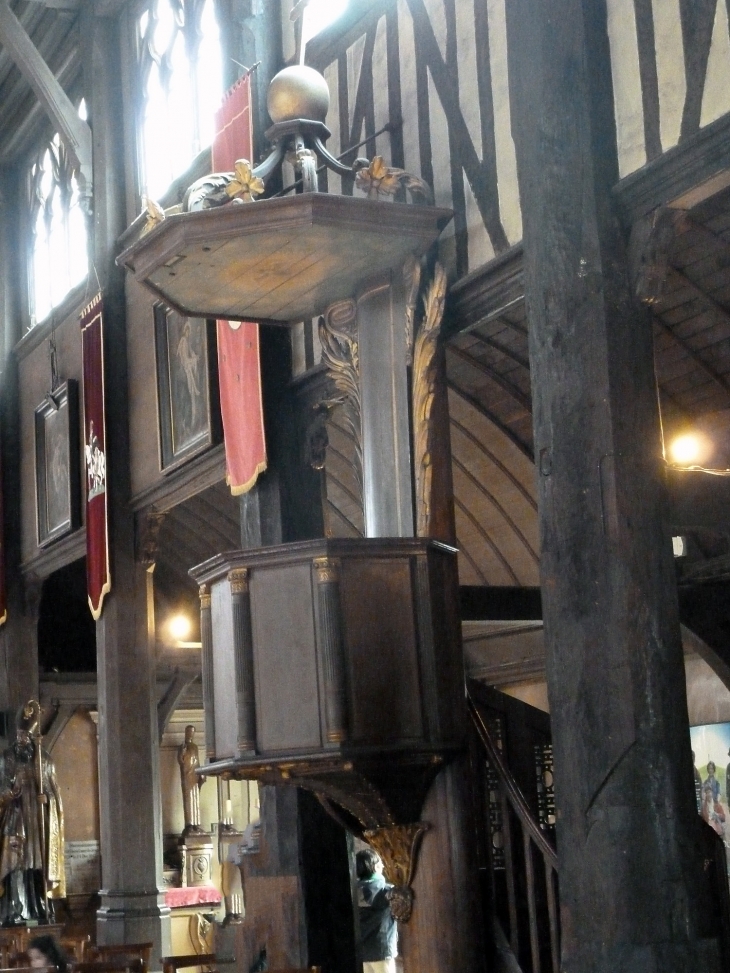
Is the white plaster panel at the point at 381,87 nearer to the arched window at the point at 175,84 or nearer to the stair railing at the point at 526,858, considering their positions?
the arched window at the point at 175,84

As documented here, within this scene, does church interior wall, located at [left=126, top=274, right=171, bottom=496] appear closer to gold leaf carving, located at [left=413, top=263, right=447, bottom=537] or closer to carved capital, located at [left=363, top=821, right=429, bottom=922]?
gold leaf carving, located at [left=413, top=263, right=447, bottom=537]

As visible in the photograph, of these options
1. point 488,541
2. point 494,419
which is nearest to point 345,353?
point 494,419

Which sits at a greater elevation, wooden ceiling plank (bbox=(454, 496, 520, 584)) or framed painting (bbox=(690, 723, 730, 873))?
wooden ceiling plank (bbox=(454, 496, 520, 584))

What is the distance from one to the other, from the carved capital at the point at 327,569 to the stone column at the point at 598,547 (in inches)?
45.5

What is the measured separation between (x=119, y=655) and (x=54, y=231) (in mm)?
5291

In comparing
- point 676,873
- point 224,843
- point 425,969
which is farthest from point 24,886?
point 676,873

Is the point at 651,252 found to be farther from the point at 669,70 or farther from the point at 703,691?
the point at 703,691

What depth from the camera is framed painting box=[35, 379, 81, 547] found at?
43.8ft

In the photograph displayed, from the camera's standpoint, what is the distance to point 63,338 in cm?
1438

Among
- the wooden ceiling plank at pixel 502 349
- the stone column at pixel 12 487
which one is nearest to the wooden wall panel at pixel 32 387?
the stone column at pixel 12 487

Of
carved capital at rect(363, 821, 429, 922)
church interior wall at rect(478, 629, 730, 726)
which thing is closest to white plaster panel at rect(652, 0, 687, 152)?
carved capital at rect(363, 821, 429, 922)

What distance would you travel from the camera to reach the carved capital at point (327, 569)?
6.45 metres

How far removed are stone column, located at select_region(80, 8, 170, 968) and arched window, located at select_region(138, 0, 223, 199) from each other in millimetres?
476

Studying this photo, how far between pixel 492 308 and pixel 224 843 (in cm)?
1062
